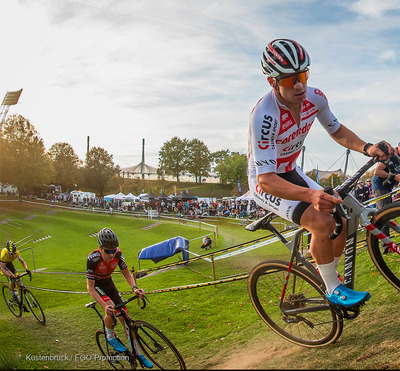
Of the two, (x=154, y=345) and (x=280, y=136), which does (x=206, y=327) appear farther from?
(x=280, y=136)

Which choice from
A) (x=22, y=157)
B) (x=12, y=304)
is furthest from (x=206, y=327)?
(x=22, y=157)

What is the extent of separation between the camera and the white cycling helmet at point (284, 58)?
11.0 feet

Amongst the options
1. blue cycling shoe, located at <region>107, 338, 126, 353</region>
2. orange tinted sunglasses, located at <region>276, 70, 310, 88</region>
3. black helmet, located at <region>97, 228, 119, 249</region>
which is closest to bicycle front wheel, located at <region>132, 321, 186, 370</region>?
blue cycling shoe, located at <region>107, 338, 126, 353</region>

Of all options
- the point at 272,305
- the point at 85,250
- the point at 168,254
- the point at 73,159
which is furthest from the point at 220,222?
the point at 73,159

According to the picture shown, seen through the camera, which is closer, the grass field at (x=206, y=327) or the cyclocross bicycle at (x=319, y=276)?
the cyclocross bicycle at (x=319, y=276)

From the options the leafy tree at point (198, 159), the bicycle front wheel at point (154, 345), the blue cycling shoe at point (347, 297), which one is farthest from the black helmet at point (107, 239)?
the leafy tree at point (198, 159)

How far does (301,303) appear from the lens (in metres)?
4.12

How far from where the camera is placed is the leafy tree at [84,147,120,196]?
7944cm

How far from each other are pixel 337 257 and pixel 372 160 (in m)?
1.06

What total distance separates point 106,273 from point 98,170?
76889 mm

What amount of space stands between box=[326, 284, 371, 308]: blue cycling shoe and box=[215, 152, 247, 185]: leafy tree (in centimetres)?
7412

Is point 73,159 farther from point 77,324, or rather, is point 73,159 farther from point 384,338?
point 384,338

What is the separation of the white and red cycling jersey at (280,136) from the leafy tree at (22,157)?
2454 inches

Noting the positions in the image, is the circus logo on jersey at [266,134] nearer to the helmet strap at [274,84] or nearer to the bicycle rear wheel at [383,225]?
the helmet strap at [274,84]
